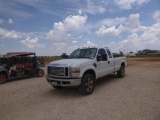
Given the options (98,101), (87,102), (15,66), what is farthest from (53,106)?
(15,66)

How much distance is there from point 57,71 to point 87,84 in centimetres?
142

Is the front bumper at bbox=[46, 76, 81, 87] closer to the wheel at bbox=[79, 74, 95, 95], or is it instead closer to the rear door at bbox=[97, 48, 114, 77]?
the wheel at bbox=[79, 74, 95, 95]

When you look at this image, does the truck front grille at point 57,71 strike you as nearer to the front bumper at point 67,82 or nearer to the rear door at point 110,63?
the front bumper at point 67,82

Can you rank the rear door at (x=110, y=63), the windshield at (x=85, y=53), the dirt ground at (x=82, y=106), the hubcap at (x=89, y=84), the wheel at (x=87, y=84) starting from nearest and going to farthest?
1. the dirt ground at (x=82, y=106)
2. the wheel at (x=87, y=84)
3. the hubcap at (x=89, y=84)
4. the windshield at (x=85, y=53)
5. the rear door at (x=110, y=63)

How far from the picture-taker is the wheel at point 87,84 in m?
7.03

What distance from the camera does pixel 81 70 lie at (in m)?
6.97

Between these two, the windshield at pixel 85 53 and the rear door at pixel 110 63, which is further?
the rear door at pixel 110 63

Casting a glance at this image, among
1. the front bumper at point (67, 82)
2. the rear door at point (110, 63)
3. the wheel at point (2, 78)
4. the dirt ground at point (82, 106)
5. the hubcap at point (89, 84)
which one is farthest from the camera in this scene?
the wheel at point (2, 78)

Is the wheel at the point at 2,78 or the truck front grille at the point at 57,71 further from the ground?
the truck front grille at the point at 57,71

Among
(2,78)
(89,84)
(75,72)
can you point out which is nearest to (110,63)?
(89,84)

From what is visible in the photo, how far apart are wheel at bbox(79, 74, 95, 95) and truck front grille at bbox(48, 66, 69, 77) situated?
0.85 m

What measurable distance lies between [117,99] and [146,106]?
1173mm

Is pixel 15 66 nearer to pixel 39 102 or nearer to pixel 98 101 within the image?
pixel 39 102


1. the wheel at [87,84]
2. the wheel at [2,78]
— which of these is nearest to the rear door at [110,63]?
the wheel at [87,84]
